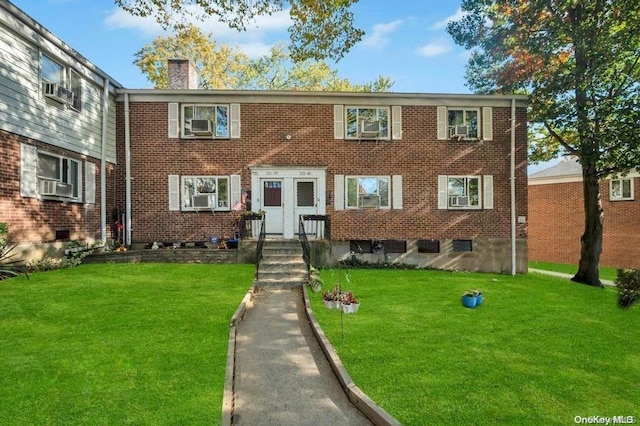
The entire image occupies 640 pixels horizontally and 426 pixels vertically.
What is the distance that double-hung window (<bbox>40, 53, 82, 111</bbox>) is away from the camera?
1038 centimetres

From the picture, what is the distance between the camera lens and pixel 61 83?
1110 cm

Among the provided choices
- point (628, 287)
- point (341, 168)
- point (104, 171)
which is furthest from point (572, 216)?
point (104, 171)

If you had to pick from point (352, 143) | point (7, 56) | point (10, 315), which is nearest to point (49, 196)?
point (7, 56)

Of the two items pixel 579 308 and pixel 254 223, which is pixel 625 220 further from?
pixel 254 223

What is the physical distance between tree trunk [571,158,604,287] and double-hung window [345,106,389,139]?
7.46 meters

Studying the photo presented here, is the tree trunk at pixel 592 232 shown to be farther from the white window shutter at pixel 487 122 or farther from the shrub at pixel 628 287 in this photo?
the shrub at pixel 628 287

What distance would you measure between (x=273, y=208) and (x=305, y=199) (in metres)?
1.29

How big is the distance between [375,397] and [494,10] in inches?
635

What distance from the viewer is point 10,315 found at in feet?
20.6

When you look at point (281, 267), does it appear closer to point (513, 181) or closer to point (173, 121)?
point (173, 121)

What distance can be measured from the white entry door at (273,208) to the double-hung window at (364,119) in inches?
134

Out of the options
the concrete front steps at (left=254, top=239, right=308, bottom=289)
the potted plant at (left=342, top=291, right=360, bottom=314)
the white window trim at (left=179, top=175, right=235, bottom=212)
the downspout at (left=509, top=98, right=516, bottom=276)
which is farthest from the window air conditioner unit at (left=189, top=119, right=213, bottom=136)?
the downspout at (left=509, top=98, right=516, bottom=276)

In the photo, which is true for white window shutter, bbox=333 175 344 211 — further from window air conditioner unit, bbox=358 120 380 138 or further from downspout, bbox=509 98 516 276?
downspout, bbox=509 98 516 276

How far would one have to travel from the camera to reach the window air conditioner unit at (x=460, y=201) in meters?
14.5
